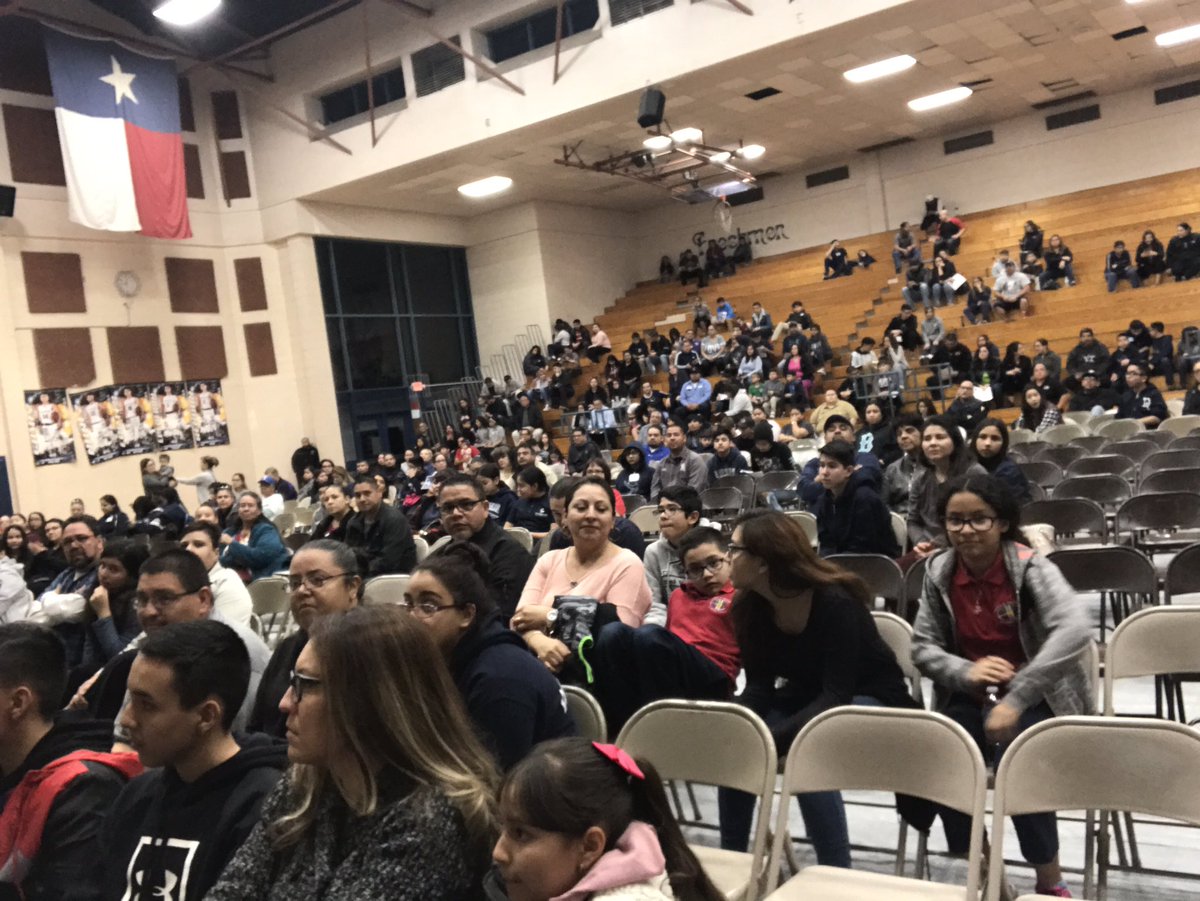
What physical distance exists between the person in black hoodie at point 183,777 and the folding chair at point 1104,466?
567 centimetres

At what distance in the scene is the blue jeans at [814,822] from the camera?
100.0 inches

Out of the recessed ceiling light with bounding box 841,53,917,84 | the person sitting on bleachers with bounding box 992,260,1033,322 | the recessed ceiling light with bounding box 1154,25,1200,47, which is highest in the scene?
the recessed ceiling light with bounding box 1154,25,1200,47

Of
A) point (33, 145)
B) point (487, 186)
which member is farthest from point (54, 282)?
point (487, 186)

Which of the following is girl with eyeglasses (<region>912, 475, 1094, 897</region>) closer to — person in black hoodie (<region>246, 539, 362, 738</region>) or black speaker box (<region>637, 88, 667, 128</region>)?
person in black hoodie (<region>246, 539, 362, 738</region>)

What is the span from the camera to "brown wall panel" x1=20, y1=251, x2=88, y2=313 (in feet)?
44.4

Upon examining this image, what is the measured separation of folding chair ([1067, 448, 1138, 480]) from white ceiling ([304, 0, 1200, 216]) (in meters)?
6.58

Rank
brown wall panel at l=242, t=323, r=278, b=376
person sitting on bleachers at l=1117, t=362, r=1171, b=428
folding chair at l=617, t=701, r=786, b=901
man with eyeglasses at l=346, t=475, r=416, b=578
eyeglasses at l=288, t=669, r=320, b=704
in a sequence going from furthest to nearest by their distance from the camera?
brown wall panel at l=242, t=323, r=278, b=376 < person sitting on bleachers at l=1117, t=362, r=1171, b=428 < man with eyeglasses at l=346, t=475, r=416, b=578 < folding chair at l=617, t=701, r=786, b=901 < eyeglasses at l=288, t=669, r=320, b=704

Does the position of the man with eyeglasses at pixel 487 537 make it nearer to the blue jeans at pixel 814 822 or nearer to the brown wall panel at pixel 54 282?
the blue jeans at pixel 814 822

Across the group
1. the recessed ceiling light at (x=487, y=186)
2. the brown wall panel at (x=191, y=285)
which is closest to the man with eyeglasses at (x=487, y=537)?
the recessed ceiling light at (x=487, y=186)

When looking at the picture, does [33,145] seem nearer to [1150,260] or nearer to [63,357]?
[63,357]

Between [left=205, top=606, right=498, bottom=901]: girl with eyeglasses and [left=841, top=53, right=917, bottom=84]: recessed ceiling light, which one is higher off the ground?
[left=841, top=53, right=917, bottom=84]: recessed ceiling light

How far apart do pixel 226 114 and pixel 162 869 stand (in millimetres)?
16060

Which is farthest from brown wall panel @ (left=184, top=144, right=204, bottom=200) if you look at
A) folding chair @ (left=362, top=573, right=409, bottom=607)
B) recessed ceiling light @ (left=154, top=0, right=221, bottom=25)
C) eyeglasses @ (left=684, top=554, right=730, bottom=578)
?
eyeglasses @ (left=684, top=554, right=730, bottom=578)

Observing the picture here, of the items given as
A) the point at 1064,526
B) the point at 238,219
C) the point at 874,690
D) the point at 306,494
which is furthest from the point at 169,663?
the point at 238,219
